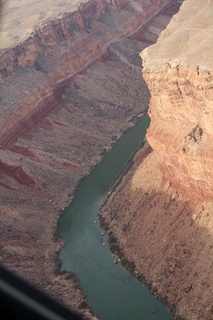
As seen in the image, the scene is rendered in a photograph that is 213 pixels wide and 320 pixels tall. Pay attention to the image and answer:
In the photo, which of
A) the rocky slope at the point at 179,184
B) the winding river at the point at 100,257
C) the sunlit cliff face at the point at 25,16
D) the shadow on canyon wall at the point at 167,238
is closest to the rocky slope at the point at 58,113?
the winding river at the point at 100,257

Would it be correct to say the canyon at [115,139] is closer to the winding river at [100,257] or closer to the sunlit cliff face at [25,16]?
the winding river at [100,257]

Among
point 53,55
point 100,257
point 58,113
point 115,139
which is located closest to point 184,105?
point 100,257

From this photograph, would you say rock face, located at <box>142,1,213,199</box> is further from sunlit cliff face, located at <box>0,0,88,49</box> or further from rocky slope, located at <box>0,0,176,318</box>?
sunlit cliff face, located at <box>0,0,88,49</box>

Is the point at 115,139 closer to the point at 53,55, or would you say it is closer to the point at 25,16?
the point at 53,55

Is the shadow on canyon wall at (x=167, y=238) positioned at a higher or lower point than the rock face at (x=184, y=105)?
lower

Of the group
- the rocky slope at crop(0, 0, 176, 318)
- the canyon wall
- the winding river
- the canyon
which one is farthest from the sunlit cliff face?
the winding river
